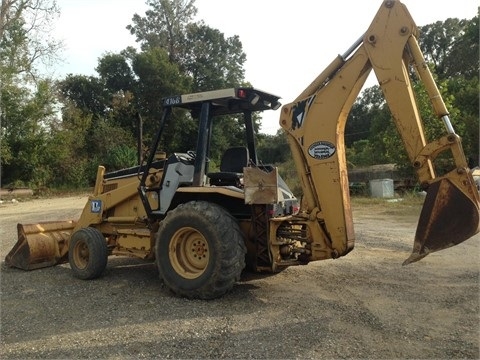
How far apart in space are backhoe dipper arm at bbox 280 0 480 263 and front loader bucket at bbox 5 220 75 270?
435 cm

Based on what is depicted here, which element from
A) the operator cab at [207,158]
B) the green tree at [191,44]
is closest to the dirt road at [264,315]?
the operator cab at [207,158]

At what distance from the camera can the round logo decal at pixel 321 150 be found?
512cm

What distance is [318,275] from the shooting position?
20.9ft

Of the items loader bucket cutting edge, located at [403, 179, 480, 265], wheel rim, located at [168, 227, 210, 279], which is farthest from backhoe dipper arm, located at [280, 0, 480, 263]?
wheel rim, located at [168, 227, 210, 279]

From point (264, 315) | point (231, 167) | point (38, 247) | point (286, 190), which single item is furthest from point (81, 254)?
point (264, 315)

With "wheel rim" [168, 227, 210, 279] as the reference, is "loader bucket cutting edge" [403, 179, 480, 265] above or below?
above

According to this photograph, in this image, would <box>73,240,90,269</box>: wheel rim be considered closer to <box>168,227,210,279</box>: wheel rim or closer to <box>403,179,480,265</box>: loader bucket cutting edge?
<box>168,227,210,279</box>: wheel rim

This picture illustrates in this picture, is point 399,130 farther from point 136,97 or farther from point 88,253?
point 136,97

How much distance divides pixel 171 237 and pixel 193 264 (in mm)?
415

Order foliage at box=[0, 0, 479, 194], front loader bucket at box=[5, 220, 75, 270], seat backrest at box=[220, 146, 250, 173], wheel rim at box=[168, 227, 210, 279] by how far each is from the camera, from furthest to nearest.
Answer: foliage at box=[0, 0, 479, 194]
front loader bucket at box=[5, 220, 75, 270]
seat backrest at box=[220, 146, 250, 173]
wheel rim at box=[168, 227, 210, 279]

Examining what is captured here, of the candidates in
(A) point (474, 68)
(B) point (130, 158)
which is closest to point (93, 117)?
(B) point (130, 158)

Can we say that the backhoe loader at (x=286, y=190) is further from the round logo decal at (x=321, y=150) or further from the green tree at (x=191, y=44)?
the green tree at (x=191, y=44)

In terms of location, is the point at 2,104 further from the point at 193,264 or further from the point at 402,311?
the point at 402,311

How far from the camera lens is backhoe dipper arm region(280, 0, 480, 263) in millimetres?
4352
